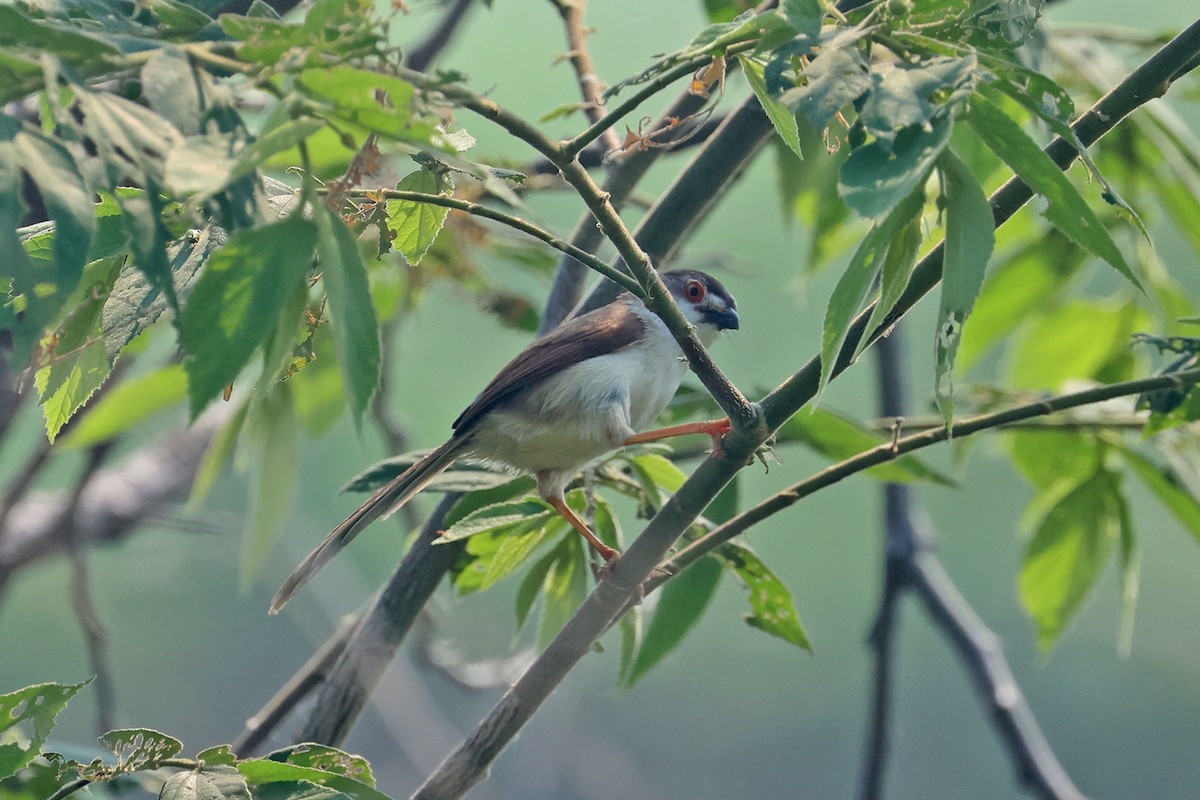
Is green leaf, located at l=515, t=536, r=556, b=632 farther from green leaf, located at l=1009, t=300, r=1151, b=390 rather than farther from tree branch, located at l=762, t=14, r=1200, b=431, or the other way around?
green leaf, located at l=1009, t=300, r=1151, b=390

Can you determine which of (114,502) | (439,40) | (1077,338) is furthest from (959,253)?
(114,502)

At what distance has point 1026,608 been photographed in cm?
240

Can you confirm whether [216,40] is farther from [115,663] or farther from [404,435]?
[115,663]

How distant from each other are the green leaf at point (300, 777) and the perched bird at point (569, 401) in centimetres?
80

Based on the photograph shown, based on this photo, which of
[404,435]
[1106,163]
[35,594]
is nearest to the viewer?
[1106,163]

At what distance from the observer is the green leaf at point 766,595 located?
5.28 ft

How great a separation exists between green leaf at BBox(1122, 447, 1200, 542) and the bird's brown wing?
1.00 m

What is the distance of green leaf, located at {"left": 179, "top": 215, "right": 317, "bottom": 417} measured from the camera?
779 millimetres

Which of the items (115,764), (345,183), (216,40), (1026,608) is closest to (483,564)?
(115,764)

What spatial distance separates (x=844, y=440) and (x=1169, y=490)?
2.48 feet

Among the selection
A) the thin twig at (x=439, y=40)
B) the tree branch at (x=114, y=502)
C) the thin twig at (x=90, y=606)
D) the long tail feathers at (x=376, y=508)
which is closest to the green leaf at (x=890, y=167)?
the long tail feathers at (x=376, y=508)

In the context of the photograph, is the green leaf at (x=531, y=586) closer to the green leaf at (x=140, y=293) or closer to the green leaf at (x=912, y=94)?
the green leaf at (x=140, y=293)

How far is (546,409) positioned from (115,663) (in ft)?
21.5

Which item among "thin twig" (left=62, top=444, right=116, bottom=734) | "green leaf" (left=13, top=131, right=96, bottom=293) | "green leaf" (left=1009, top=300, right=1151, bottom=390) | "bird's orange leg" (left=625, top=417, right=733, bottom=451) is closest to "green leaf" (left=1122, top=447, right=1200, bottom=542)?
"green leaf" (left=1009, top=300, right=1151, bottom=390)
